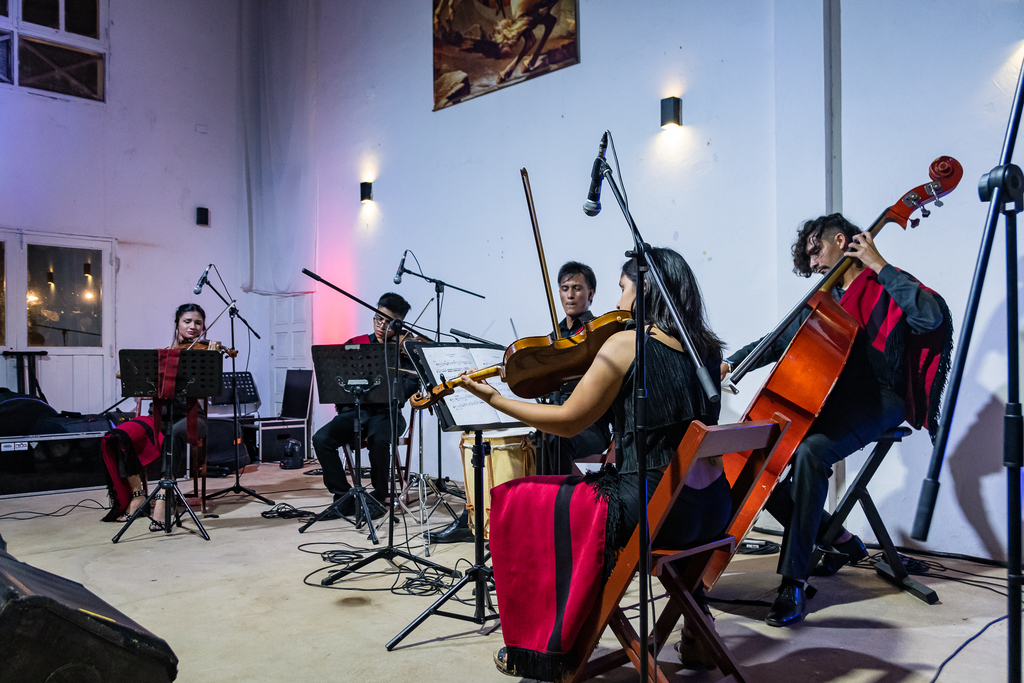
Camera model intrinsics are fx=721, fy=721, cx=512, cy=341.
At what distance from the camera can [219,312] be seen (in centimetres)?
798

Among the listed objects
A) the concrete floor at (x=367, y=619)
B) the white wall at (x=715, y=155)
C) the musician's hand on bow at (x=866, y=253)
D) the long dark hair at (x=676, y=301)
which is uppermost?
the white wall at (x=715, y=155)

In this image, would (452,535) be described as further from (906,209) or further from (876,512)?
(906,209)

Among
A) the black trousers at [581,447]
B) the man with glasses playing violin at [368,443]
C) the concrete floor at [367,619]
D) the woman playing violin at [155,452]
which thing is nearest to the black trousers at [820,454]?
the concrete floor at [367,619]

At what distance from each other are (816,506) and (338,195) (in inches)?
219

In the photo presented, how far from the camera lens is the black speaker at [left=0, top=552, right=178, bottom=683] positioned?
122cm

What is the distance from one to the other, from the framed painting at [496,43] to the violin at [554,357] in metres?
3.53

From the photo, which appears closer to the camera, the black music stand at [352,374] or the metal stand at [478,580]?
the metal stand at [478,580]

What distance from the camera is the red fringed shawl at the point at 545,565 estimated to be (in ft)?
5.81

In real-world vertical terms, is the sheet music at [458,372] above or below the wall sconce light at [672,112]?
below

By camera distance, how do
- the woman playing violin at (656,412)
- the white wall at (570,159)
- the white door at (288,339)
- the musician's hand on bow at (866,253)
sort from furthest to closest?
the white door at (288,339) → the white wall at (570,159) → the musician's hand on bow at (866,253) → the woman playing violin at (656,412)

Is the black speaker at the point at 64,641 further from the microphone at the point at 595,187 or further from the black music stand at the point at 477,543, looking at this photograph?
the microphone at the point at 595,187

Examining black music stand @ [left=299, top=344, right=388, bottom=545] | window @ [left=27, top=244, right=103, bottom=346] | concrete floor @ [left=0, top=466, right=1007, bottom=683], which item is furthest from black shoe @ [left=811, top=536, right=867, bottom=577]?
window @ [left=27, top=244, right=103, bottom=346]

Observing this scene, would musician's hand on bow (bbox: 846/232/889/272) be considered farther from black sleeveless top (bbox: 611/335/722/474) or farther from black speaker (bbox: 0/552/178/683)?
black speaker (bbox: 0/552/178/683)

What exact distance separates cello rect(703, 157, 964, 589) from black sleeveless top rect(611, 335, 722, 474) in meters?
0.87
